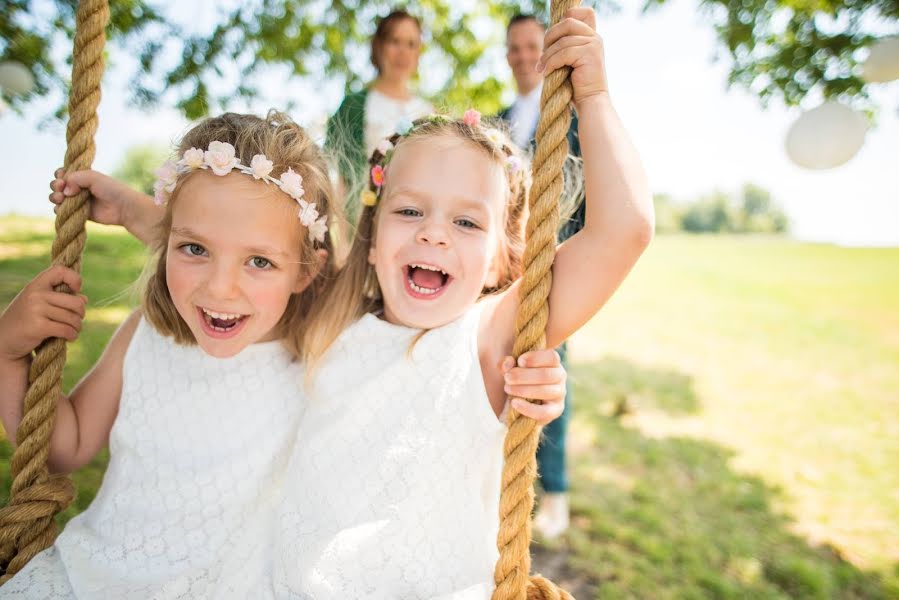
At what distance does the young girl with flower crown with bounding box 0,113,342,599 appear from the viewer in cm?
140

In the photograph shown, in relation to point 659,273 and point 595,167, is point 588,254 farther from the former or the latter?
point 659,273

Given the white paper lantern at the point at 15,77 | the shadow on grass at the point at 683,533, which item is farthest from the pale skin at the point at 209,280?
the white paper lantern at the point at 15,77

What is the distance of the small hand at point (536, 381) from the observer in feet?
3.88

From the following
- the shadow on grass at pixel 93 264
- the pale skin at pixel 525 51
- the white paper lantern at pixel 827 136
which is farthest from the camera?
the shadow on grass at pixel 93 264

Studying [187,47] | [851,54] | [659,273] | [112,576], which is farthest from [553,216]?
[659,273]

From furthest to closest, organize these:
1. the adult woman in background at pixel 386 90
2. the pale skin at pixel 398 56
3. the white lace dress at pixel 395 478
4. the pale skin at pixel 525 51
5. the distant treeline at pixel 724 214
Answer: the distant treeline at pixel 724 214
the pale skin at pixel 398 56
the adult woman in background at pixel 386 90
the pale skin at pixel 525 51
the white lace dress at pixel 395 478

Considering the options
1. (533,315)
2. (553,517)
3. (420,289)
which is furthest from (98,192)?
(553,517)

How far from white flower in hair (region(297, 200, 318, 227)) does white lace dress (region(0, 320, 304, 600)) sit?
14.5 inches

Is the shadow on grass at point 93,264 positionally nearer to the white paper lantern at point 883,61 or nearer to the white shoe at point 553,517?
the white shoe at point 553,517

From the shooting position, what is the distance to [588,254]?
4.00 feet

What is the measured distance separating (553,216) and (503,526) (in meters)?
0.62

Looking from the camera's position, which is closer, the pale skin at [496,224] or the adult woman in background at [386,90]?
the pale skin at [496,224]

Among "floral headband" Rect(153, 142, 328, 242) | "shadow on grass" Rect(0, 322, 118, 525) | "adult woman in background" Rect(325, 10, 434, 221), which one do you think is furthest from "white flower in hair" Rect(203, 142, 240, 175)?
"adult woman in background" Rect(325, 10, 434, 221)

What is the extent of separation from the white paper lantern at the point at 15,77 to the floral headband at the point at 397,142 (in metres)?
4.69
